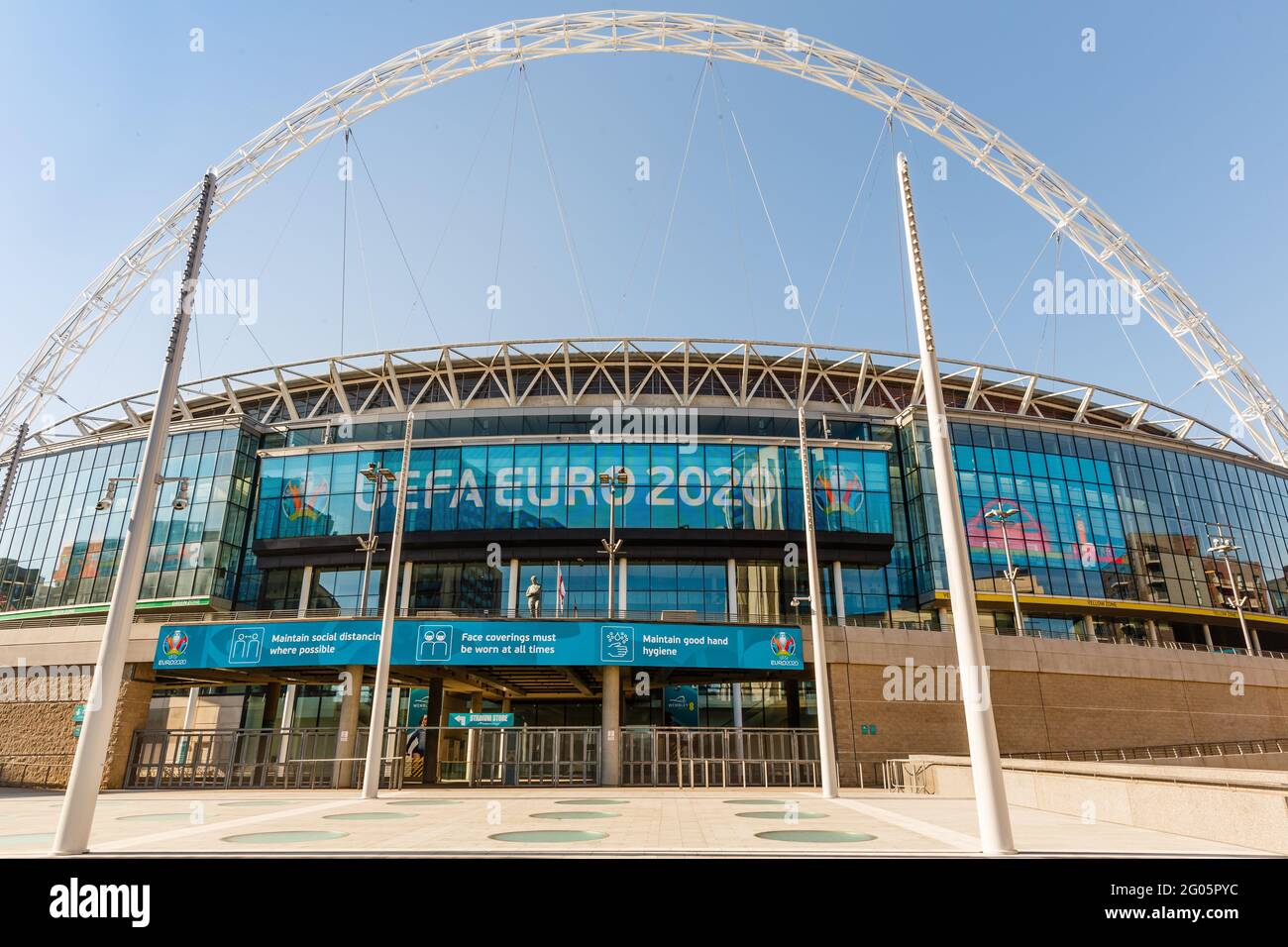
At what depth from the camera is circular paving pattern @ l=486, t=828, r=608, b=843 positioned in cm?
1102

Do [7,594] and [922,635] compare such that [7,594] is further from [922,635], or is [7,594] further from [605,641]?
[922,635]

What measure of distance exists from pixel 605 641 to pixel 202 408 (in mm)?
50520

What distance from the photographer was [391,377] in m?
56.2

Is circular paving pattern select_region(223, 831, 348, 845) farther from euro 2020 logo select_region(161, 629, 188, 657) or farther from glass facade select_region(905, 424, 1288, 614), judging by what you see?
glass facade select_region(905, 424, 1288, 614)

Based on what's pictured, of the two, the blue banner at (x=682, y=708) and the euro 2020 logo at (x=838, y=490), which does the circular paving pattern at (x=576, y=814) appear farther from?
the euro 2020 logo at (x=838, y=490)

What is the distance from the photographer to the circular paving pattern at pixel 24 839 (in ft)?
34.7

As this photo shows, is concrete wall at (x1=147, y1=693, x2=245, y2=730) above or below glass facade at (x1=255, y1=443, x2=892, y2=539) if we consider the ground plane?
below

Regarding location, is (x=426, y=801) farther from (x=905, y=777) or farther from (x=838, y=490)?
(x=838, y=490)

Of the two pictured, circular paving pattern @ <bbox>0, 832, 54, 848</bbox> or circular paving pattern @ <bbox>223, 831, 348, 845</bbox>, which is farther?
circular paving pattern @ <bbox>223, 831, 348, 845</bbox>

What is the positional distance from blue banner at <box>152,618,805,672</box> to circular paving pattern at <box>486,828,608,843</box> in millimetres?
17158

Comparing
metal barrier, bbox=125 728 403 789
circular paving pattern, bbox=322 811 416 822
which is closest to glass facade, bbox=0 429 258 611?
metal barrier, bbox=125 728 403 789

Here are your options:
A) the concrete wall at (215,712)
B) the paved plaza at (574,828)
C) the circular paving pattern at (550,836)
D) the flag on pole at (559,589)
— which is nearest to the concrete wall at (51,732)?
the paved plaza at (574,828)

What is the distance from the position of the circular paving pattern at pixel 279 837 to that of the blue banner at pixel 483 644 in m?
17.0
